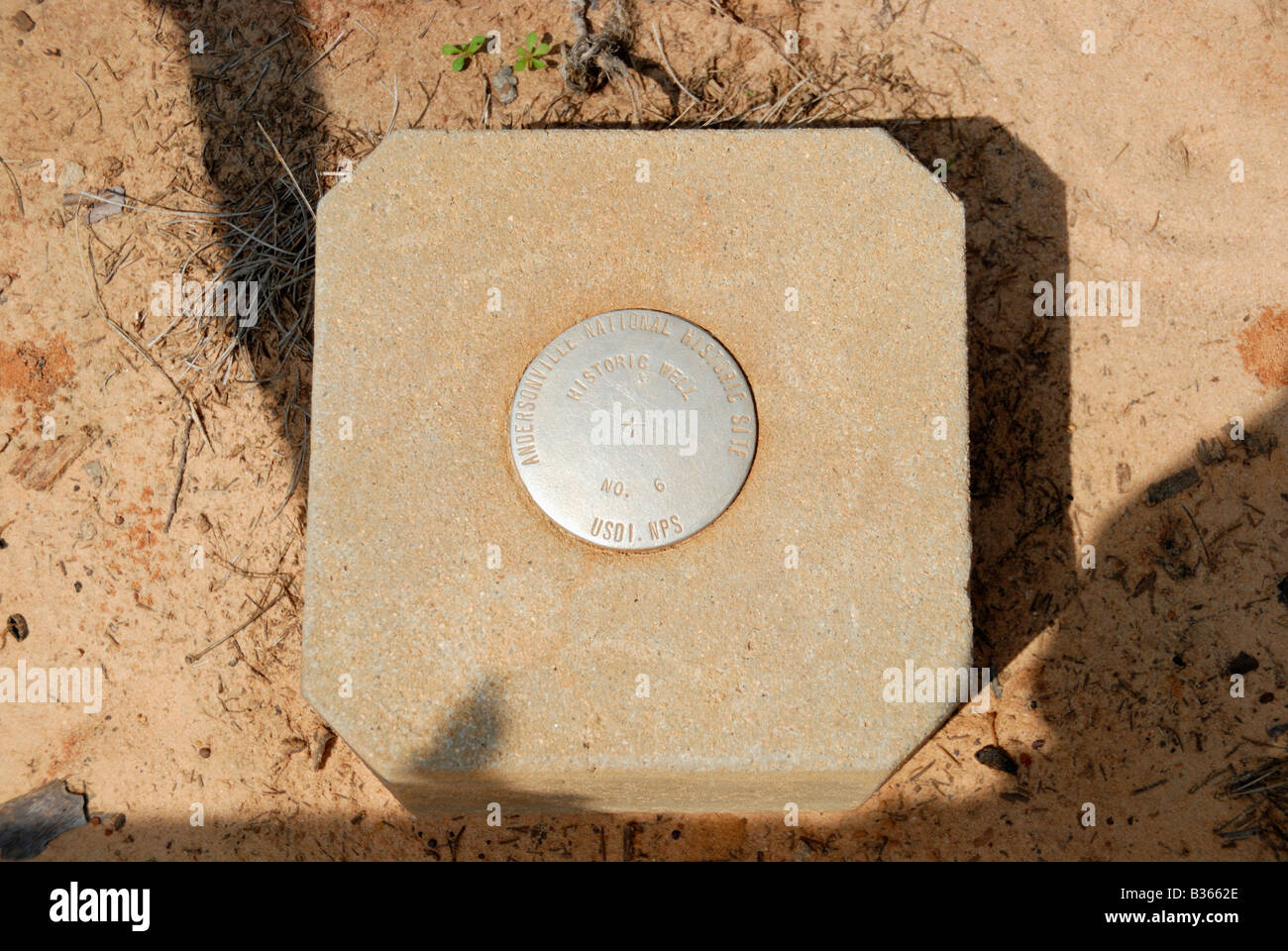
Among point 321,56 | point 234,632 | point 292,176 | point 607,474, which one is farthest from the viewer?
point 321,56

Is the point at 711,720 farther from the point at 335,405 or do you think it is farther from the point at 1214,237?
the point at 1214,237

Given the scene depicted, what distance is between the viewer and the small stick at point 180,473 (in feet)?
11.6

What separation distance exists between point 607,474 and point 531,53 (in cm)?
206

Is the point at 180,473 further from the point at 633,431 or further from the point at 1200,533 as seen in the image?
the point at 1200,533

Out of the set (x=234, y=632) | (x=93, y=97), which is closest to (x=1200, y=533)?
(x=234, y=632)

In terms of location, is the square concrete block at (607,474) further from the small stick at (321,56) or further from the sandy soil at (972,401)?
the small stick at (321,56)

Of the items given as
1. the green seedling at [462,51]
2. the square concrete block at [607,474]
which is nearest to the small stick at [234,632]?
the square concrete block at [607,474]

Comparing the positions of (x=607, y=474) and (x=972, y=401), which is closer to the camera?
(x=607, y=474)

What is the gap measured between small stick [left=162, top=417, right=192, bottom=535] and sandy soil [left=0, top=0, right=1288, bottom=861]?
1.0 inches

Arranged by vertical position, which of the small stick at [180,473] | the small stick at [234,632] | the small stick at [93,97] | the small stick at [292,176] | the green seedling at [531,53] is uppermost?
the green seedling at [531,53]

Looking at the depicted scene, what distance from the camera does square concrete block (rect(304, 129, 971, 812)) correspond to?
2727 millimetres

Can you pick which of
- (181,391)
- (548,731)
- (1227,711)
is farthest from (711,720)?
(181,391)

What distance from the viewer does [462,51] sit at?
3758 millimetres

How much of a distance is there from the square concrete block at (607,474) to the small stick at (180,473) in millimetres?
1062
